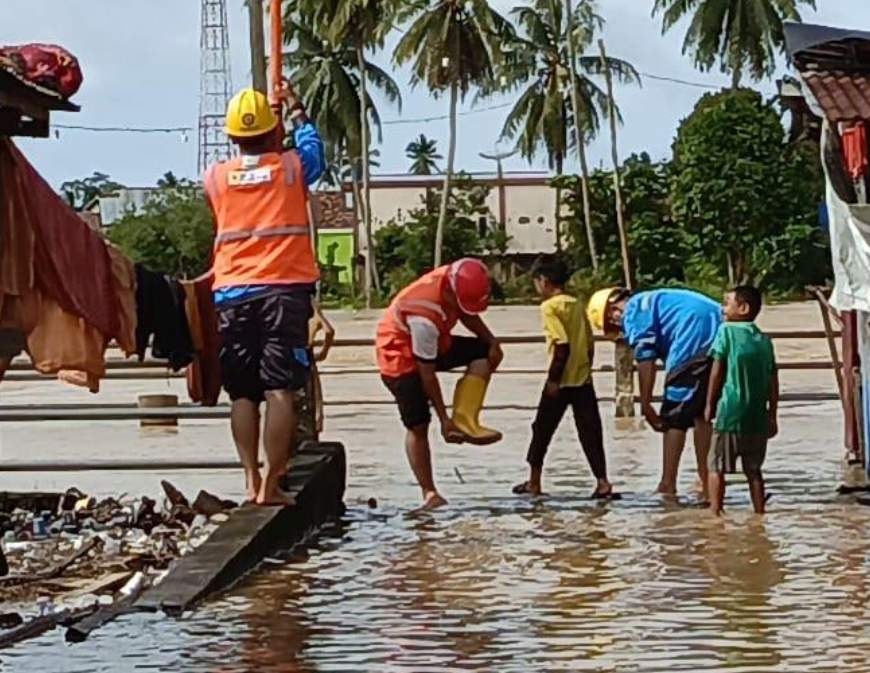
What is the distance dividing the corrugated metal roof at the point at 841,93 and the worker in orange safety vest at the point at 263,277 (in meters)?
2.64

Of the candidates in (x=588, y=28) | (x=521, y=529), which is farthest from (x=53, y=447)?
(x=588, y=28)

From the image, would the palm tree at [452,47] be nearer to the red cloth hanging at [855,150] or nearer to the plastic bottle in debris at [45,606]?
the red cloth hanging at [855,150]

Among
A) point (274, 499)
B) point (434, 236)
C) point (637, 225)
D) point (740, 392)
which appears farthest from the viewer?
point (434, 236)

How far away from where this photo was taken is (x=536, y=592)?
849cm

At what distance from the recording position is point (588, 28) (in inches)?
2467

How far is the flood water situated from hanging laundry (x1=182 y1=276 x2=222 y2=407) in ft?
3.01

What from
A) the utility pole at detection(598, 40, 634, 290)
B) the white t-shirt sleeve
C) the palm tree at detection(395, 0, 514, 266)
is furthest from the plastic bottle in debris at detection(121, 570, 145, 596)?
the palm tree at detection(395, 0, 514, 266)

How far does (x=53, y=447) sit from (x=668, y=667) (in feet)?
38.5

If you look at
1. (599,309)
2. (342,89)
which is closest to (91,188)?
(342,89)

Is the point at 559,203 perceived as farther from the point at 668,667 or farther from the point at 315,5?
the point at 668,667

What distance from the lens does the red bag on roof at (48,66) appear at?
6953 mm

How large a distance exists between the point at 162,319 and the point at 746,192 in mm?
43251

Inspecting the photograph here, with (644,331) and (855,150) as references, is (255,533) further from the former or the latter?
(855,150)

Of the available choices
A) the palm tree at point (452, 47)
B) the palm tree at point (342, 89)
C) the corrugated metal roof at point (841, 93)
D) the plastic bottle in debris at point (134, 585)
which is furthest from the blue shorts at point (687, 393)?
the palm tree at point (342, 89)
